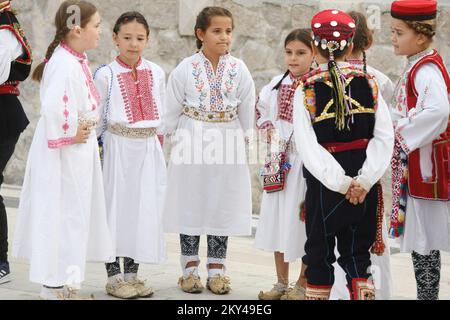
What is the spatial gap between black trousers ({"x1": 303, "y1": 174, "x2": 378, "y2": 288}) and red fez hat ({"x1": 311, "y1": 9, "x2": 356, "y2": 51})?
65 centimetres

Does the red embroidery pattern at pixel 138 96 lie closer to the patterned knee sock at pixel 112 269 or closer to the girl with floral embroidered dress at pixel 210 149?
the girl with floral embroidered dress at pixel 210 149

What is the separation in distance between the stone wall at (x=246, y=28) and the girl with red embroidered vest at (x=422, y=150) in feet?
7.83

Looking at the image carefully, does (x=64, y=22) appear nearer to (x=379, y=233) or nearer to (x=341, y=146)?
(x=341, y=146)

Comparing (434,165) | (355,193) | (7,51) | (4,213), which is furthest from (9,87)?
(434,165)

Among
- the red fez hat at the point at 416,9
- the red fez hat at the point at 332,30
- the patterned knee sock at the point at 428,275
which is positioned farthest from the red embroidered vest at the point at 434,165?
the red fez hat at the point at 332,30

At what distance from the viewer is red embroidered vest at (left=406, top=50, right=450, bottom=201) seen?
504 centimetres

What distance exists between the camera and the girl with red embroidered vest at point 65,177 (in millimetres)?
5188

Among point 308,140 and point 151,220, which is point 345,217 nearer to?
point 308,140

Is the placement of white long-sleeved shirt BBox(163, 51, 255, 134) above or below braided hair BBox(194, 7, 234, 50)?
below

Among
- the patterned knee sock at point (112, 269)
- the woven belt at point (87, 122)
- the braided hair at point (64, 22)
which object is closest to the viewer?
the woven belt at point (87, 122)

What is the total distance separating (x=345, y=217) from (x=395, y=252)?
2.62 m

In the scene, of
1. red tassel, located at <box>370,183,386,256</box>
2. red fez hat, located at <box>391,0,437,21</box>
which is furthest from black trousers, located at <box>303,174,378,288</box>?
red fez hat, located at <box>391,0,437,21</box>

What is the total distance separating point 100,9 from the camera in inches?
357

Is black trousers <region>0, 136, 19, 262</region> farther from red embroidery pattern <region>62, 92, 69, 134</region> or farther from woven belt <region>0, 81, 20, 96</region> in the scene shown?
red embroidery pattern <region>62, 92, 69, 134</region>
